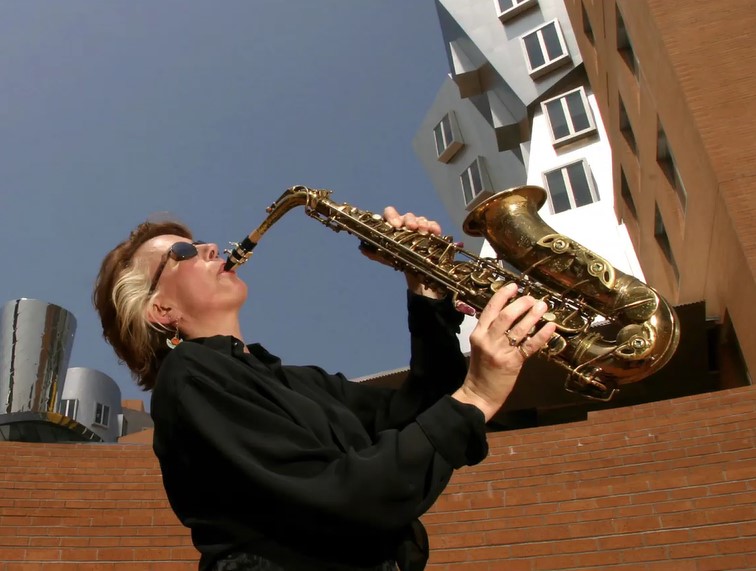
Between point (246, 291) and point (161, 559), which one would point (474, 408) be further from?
point (161, 559)

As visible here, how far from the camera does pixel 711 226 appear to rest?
11500mm

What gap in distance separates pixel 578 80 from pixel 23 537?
937 inches

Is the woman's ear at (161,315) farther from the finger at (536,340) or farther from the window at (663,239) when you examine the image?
the window at (663,239)

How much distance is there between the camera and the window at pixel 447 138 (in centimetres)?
3188

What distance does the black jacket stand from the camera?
1.87 metres

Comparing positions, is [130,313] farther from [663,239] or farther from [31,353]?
[31,353]

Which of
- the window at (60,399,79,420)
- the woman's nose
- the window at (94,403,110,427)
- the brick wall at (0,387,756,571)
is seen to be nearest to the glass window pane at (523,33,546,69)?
the brick wall at (0,387,756,571)

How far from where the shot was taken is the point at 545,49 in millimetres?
26328

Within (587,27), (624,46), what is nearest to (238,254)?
(624,46)

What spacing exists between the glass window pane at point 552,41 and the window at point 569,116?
1.47 metres

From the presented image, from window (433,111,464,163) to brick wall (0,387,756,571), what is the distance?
79.5 feet

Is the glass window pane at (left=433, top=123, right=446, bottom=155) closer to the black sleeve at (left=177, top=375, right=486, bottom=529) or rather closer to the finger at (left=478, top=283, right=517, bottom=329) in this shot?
the finger at (left=478, top=283, right=517, bottom=329)

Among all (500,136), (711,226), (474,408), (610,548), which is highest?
(474,408)

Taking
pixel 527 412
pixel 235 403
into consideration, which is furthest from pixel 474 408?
pixel 527 412
